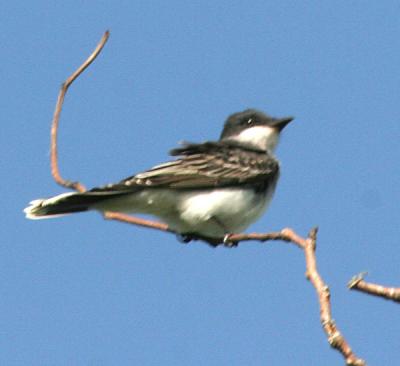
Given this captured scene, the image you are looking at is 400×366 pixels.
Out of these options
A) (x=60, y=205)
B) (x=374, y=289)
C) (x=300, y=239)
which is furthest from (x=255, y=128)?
(x=374, y=289)

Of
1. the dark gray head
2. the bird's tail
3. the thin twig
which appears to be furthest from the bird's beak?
the thin twig

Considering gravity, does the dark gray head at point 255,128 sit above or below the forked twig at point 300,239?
above

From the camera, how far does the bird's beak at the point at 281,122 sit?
9.34 metres

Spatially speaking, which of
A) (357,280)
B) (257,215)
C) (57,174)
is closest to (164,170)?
(257,215)

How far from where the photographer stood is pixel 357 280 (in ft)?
10.9

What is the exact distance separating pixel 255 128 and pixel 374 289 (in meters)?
6.45

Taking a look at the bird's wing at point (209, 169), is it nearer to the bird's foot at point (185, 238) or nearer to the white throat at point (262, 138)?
the white throat at point (262, 138)

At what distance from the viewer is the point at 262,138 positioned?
9.43 metres

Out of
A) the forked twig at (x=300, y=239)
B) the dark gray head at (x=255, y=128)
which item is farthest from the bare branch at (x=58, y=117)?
the dark gray head at (x=255, y=128)

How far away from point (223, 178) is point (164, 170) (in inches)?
22.3

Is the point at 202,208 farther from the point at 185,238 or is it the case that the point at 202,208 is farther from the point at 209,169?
the point at 209,169

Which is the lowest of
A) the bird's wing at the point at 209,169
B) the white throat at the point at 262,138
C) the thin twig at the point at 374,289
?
the thin twig at the point at 374,289

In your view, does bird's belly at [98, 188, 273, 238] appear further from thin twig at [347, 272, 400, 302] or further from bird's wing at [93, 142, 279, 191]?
thin twig at [347, 272, 400, 302]

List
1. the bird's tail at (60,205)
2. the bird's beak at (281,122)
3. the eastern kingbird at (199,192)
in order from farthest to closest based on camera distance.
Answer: the bird's beak at (281,122), the eastern kingbird at (199,192), the bird's tail at (60,205)
